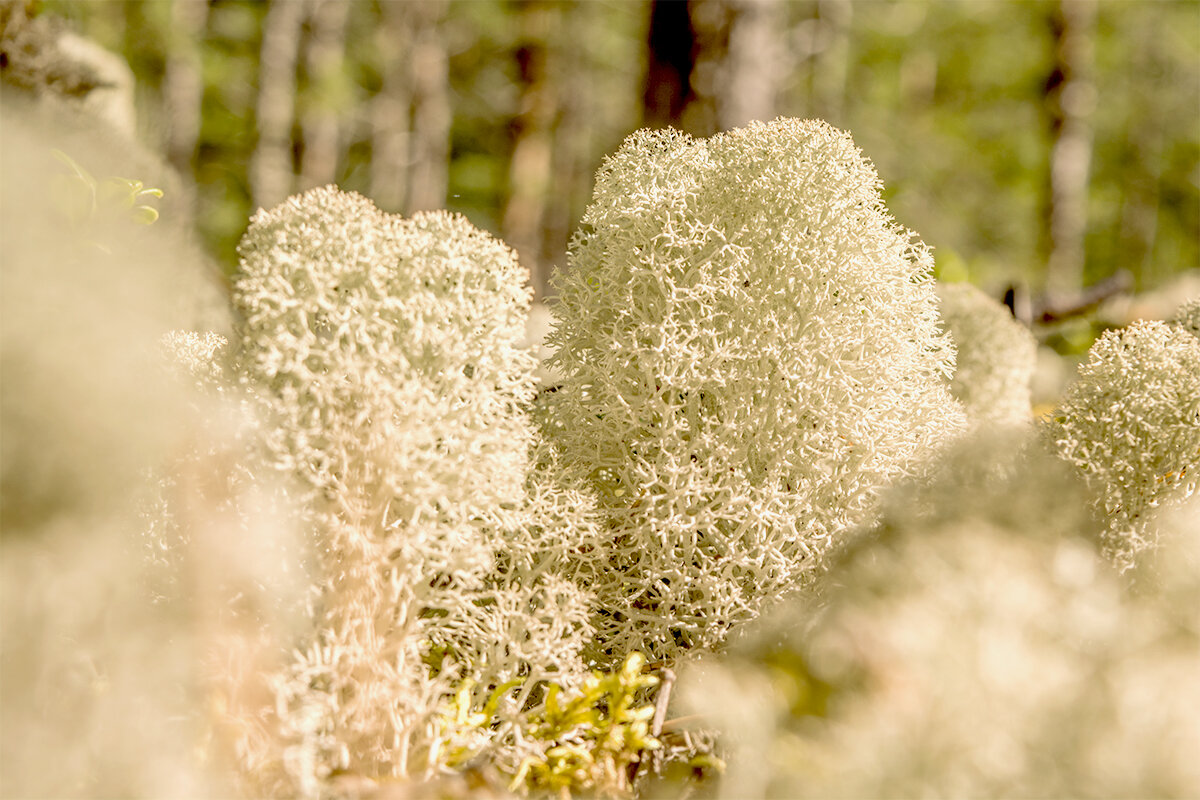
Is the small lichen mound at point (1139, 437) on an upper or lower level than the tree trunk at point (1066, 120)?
lower

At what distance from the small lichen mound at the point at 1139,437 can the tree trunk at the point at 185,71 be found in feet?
27.5

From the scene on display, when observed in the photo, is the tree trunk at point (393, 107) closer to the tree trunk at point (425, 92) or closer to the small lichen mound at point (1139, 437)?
the tree trunk at point (425, 92)

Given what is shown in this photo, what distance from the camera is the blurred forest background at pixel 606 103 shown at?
7.90m

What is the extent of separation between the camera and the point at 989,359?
1.50 metres

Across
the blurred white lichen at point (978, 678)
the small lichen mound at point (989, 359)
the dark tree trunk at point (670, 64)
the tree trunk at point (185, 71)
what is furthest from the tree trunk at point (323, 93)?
the blurred white lichen at point (978, 678)

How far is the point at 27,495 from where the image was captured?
0.62 metres

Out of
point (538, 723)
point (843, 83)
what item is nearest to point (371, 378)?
point (538, 723)

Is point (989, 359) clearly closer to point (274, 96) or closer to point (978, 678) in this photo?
point (978, 678)

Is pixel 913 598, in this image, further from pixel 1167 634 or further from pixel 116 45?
pixel 116 45

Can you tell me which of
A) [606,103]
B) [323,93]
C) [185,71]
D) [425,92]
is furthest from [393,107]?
[606,103]

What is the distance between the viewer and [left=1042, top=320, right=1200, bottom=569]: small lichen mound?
861 millimetres

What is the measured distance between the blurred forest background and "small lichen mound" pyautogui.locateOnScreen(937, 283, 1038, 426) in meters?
3.47

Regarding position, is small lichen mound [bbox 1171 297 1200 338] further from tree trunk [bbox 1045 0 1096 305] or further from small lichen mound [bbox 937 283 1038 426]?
tree trunk [bbox 1045 0 1096 305]

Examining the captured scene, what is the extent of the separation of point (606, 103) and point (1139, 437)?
56.2 ft
